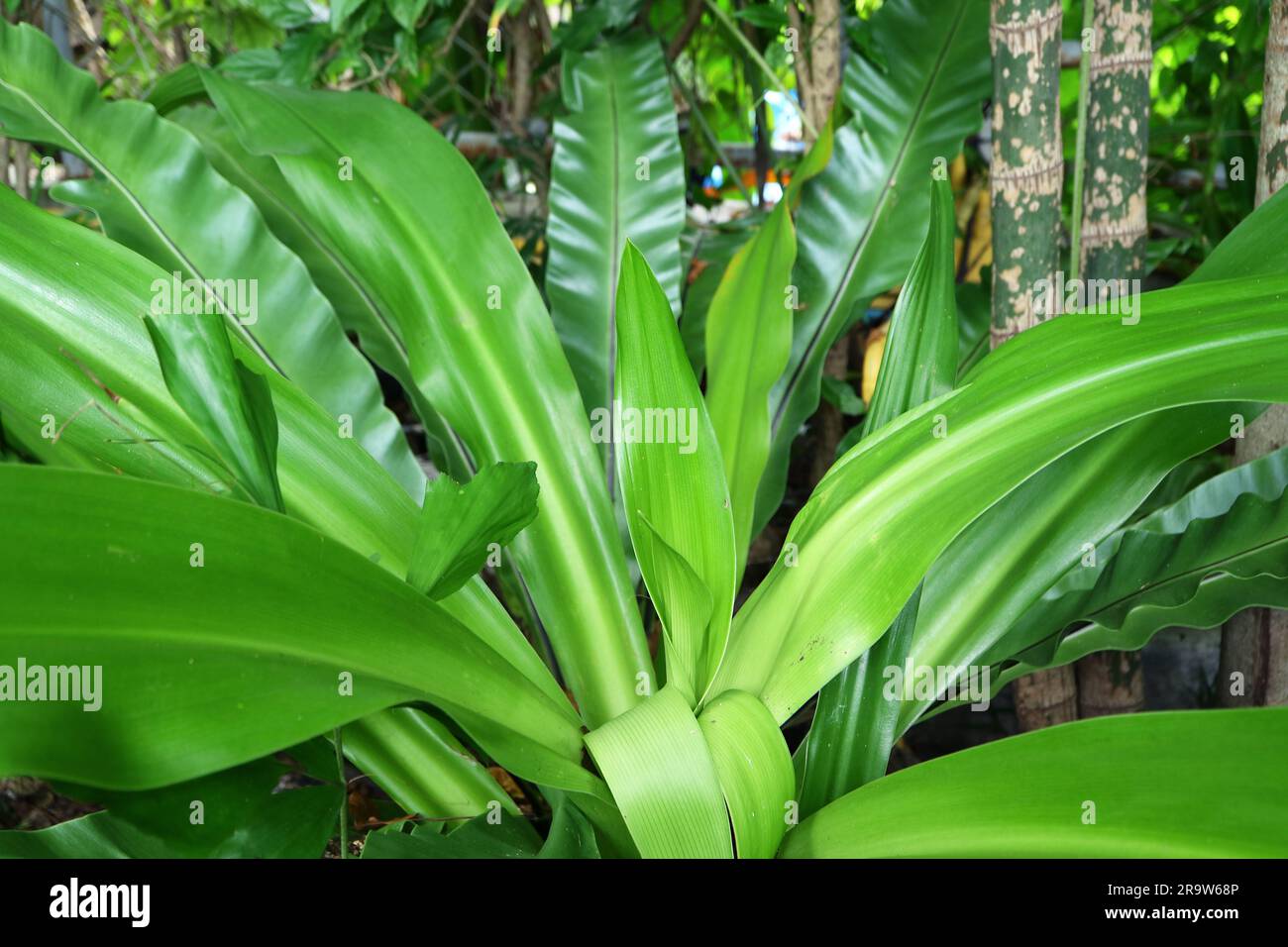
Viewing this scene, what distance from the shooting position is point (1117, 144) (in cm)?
87

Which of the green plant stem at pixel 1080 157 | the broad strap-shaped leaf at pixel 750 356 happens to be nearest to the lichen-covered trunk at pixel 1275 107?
the green plant stem at pixel 1080 157

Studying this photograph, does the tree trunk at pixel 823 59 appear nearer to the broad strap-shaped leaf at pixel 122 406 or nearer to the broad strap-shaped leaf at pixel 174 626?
the broad strap-shaped leaf at pixel 122 406

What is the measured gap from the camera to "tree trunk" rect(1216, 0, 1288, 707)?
85 centimetres

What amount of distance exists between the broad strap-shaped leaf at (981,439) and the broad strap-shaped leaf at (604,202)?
13.0 inches

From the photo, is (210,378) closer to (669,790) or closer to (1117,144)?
(669,790)

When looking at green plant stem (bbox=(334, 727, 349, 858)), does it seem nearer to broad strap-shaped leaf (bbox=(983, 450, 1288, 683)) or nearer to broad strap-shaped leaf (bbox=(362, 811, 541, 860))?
broad strap-shaped leaf (bbox=(362, 811, 541, 860))

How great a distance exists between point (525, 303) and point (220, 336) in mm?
362

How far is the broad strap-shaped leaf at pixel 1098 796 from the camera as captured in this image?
0.49 metres

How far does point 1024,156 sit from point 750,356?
27 cm

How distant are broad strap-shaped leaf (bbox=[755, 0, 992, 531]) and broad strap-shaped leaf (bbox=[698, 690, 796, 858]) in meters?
0.45

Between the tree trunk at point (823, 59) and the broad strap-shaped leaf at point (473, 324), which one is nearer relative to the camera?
the broad strap-shaped leaf at point (473, 324)

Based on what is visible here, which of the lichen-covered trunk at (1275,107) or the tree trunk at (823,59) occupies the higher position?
the tree trunk at (823,59)

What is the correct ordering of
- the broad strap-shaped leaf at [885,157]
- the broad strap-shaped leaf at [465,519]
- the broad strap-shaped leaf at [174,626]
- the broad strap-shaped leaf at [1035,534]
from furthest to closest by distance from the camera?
the broad strap-shaped leaf at [885,157], the broad strap-shaped leaf at [1035,534], the broad strap-shaped leaf at [465,519], the broad strap-shaped leaf at [174,626]

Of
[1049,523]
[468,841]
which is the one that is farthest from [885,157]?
[468,841]
